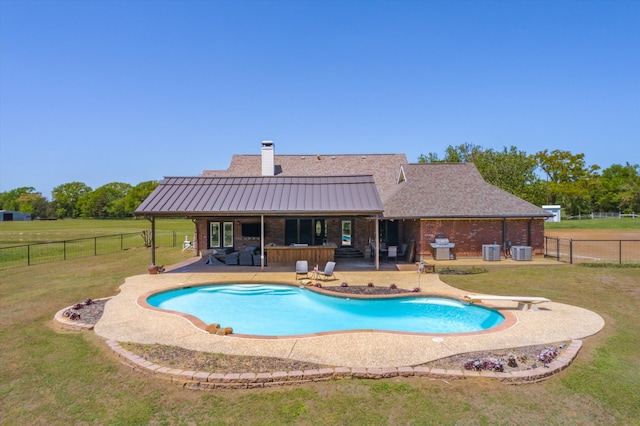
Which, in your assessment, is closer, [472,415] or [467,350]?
[472,415]

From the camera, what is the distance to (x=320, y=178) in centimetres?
1817

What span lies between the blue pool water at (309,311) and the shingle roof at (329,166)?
13.4m

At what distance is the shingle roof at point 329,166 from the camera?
25.3 m

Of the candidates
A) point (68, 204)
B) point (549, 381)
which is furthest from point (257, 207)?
point (68, 204)

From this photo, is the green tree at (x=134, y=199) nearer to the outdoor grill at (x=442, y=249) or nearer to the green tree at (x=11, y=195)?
the green tree at (x=11, y=195)

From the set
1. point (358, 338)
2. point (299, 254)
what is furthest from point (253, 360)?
point (299, 254)

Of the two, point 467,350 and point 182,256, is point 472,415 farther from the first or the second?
point 182,256

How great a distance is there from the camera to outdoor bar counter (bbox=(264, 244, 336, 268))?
16.8 m

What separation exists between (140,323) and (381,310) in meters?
6.60

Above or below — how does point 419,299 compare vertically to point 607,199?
below

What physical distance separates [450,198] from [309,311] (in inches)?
478

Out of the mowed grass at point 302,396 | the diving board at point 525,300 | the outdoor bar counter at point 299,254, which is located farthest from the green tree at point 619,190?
the mowed grass at point 302,396

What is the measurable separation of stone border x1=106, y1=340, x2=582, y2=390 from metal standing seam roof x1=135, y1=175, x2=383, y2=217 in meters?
9.37

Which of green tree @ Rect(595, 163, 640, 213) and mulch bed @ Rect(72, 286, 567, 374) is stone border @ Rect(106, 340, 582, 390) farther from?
green tree @ Rect(595, 163, 640, 213)
